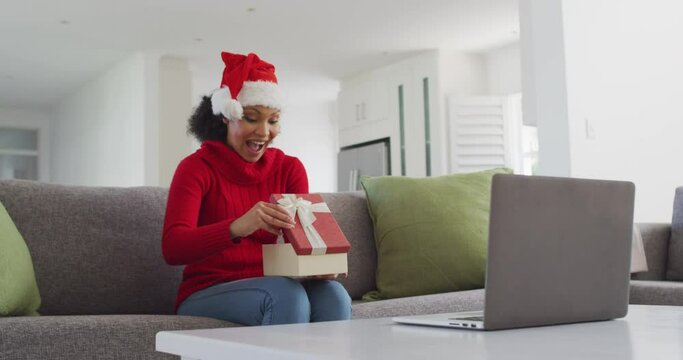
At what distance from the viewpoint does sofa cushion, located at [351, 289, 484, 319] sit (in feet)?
6.48

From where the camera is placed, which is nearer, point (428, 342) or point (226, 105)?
point (428, 342)

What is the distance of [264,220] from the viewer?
155 cm

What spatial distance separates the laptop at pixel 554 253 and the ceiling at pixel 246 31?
5099mm

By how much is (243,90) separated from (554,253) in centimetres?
116

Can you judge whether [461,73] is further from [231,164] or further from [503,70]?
[231,164]

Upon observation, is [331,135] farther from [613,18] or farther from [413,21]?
[613,18]

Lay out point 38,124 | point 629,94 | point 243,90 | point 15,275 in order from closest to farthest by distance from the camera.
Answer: point 15,275 < point 243,90 < point 629,94 < point 38,124

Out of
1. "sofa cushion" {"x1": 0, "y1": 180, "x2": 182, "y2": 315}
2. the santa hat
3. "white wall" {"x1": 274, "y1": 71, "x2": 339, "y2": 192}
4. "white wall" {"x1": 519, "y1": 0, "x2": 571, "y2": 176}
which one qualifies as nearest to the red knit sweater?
the santa hat

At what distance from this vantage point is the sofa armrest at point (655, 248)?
3.03 meters

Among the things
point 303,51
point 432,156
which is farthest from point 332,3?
point 432,156

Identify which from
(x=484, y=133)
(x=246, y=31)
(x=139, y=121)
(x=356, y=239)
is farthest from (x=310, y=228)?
(x=139, y=121)

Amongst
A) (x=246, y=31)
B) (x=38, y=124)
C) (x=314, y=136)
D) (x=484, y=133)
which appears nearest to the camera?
(x=246, y=31)

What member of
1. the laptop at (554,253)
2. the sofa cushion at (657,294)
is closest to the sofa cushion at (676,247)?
the sofa cushion at (657,294)

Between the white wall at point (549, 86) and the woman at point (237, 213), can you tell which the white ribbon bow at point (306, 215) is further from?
the white wall at point (549, 86)
